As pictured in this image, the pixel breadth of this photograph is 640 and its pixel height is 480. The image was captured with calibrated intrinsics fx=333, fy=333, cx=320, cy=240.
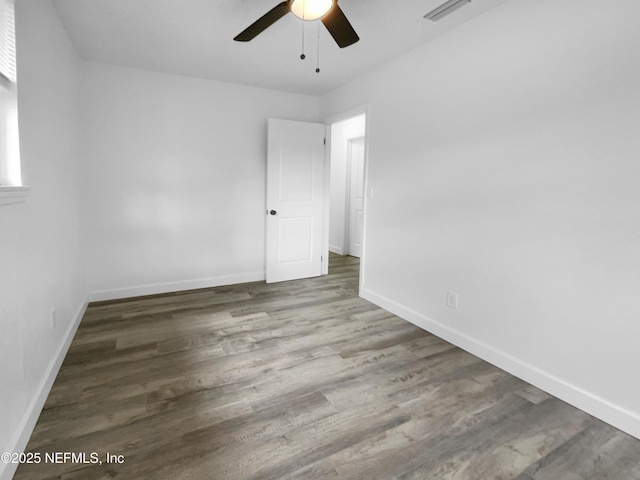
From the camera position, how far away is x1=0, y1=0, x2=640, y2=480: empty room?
1.66 metres

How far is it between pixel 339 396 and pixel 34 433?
1.62 metres

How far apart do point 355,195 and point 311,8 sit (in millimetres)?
4528

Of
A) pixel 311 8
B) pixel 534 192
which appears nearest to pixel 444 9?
pixel 311 8

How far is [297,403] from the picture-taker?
2.00 m

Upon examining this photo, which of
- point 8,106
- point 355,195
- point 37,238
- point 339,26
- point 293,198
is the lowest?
point 37,238

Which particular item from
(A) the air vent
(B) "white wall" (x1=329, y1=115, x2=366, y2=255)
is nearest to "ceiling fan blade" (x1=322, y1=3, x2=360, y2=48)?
(A) the air vent

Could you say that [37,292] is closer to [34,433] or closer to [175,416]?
[34,433]

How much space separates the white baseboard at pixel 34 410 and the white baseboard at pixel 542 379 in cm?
279

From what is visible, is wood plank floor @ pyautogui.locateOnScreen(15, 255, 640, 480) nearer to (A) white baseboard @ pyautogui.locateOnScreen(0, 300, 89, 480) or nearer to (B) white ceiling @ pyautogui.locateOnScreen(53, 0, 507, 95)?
(A) white baseboard @ pyautogui.locateOnScreen(0, 300, 89, 480)

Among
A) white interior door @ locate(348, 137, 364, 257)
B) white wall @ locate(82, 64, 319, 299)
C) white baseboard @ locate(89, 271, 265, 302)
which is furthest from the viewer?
white interior door @ locate(348, 137, 364, 257)

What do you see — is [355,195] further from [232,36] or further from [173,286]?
[232,36]

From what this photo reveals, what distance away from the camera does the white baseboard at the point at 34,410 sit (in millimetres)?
1432

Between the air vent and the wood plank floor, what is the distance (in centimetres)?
252

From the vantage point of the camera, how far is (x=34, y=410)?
69.0 inches
